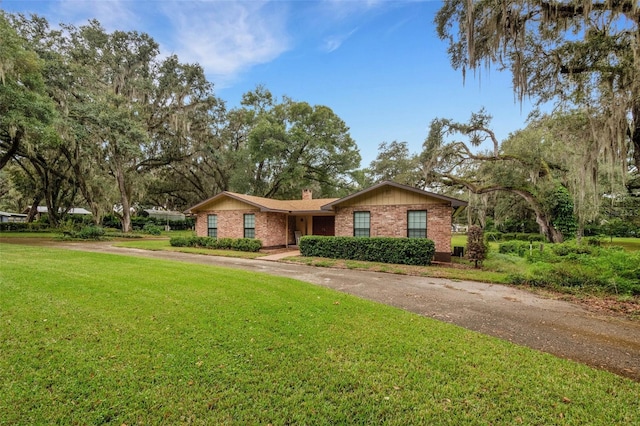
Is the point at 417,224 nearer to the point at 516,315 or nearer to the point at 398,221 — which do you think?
the point at 398,221

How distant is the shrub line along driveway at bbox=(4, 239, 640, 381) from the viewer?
156 inches

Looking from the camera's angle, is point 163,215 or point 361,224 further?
point 163,215

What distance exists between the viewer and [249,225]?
1684cm

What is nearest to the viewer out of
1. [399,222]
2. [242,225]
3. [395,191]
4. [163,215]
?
[399,222]

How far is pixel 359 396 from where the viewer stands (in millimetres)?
2754

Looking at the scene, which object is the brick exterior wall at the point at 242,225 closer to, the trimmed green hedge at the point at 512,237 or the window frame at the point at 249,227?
the window frame at the point at 249,227

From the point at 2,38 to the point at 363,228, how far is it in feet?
55.3

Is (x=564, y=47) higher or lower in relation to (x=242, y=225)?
higher

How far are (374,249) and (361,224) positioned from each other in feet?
6.74

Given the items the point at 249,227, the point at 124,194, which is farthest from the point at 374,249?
the point at 124,194

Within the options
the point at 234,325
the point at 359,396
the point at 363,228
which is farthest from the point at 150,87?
the point at 359,396

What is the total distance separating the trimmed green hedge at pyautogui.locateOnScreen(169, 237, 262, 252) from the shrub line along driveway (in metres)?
7.24

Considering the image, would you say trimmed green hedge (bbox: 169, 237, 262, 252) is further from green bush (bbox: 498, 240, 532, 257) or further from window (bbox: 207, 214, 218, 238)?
green bush (bbox: 498, 240, 532, 257)

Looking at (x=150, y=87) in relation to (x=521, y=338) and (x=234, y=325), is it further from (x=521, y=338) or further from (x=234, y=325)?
(x=521, y=338)
